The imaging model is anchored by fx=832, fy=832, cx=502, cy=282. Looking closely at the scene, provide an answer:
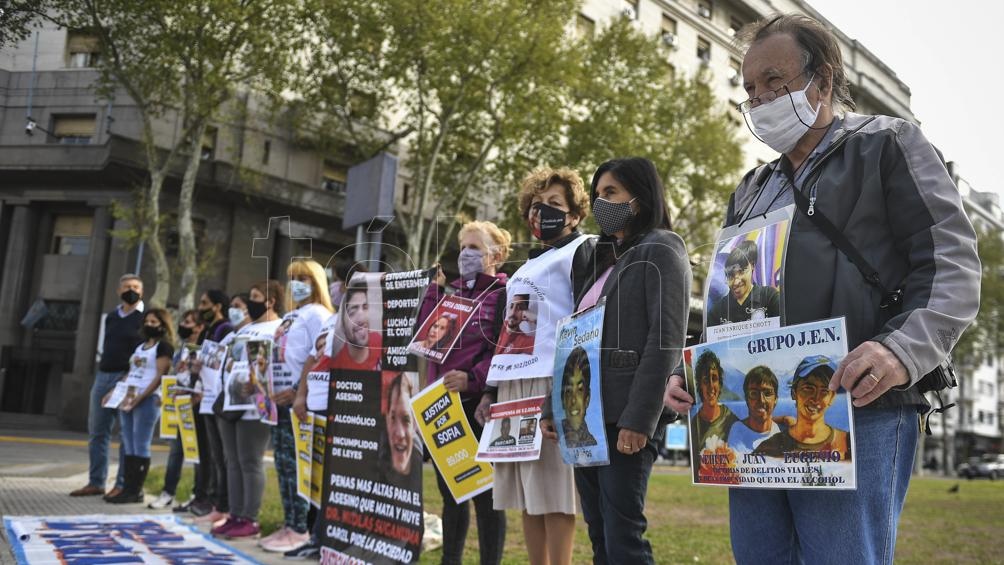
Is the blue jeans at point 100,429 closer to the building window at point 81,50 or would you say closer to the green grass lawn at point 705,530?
the green grass lawn at point 705,530

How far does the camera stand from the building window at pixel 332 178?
94.1 ft

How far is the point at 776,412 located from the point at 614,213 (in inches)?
61.8

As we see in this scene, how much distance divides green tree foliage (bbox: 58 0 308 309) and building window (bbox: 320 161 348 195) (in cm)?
789

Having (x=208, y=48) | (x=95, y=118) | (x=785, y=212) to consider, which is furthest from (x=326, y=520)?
(x=95, y=118)

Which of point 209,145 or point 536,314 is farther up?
point 209,145

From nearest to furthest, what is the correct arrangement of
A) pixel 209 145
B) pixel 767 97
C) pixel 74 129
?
pixel 767 97 → pixel 74 129 → pixel 209 145

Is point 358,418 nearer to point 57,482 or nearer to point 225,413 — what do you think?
point 225,413

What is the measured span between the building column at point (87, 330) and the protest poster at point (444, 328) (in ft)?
75.2

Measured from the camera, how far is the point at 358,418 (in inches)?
199

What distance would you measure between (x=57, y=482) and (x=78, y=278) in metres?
18.7

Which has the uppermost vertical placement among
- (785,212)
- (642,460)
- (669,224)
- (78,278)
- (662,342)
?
(78,278)

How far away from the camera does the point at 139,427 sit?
8.66 metres

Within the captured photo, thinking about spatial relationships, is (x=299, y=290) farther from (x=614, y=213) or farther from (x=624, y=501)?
(x=624, y=501)

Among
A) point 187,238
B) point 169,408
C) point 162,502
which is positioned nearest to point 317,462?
point 162,502
